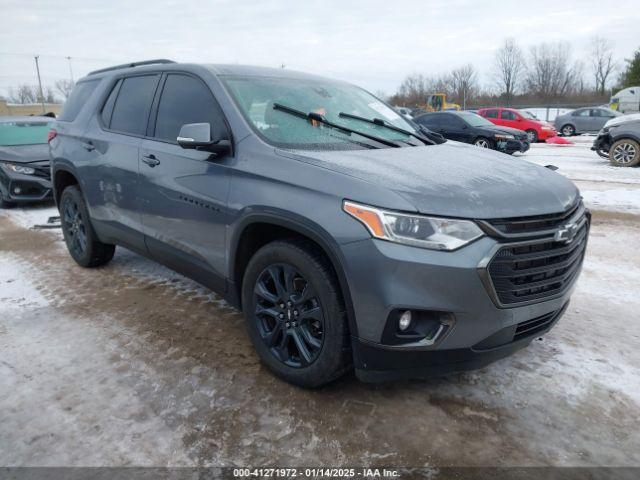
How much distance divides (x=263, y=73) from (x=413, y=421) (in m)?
2.56

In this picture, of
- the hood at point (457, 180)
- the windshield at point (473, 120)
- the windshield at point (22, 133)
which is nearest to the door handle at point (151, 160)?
the hood at point (457, 180)

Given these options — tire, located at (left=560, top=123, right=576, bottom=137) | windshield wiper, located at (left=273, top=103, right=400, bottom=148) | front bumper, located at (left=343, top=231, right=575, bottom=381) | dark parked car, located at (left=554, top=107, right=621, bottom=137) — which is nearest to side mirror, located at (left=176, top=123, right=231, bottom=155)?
windshield wiper, located at (left=273, top=103, right=400, bottom=148)

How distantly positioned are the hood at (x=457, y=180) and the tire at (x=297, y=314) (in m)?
0.46

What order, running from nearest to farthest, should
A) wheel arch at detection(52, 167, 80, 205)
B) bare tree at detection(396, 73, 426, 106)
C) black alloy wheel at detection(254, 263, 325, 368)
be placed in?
1. black alloy wheel at detection(254, 263, 325, 368)
2. wheel arch at detection(52, 167, 80, 205)
3. bare tree at detection(396, 73, 426, 106)

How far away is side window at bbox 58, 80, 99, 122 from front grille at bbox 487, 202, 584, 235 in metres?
4.09

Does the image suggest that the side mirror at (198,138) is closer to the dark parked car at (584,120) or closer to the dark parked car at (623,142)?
the dark parked car at (623,142)

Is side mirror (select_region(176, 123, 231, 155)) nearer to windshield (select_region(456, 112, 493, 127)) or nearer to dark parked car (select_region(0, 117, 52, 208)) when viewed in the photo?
dark parked car (select_region(0, 117, 52, 208))

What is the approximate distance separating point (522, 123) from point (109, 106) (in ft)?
67.5

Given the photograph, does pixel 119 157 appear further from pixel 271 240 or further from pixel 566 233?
pixel 566 233

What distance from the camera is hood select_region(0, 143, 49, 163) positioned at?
7.86 m

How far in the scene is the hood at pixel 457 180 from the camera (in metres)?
2.27

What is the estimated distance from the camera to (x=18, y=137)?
8.56m

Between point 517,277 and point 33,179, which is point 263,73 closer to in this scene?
point 517,277

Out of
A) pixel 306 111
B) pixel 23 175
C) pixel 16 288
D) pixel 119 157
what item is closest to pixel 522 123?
pixel 23 175
